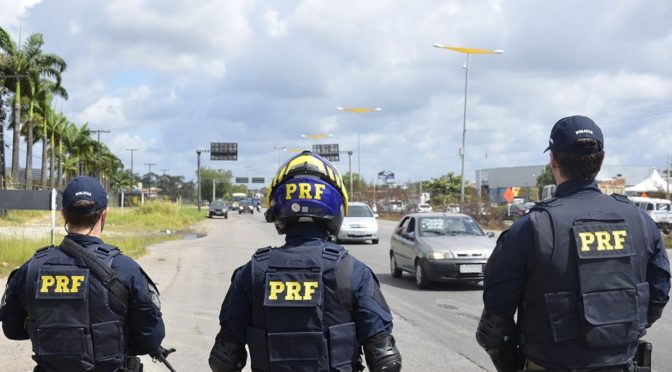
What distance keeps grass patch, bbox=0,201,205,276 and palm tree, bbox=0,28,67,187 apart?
6.51m

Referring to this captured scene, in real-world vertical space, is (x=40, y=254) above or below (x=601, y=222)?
below

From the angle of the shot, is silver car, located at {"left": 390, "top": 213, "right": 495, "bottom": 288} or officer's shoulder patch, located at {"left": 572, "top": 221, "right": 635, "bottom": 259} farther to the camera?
silver car, located at {"left": 390, "top": 213, "right": 495, "bottom": 288}

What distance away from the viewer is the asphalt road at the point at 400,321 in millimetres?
6977

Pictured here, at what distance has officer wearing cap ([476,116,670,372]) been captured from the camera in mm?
3051

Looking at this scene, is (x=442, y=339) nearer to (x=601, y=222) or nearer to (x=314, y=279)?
(x=601, y=222)

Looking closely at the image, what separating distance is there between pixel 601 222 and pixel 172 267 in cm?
1433

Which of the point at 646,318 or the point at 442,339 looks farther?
the point at 442,339

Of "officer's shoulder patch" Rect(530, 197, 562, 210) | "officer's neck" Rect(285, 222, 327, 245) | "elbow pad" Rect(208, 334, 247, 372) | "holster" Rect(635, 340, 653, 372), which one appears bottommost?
"holster" Rect(635, 340, 653, 372)

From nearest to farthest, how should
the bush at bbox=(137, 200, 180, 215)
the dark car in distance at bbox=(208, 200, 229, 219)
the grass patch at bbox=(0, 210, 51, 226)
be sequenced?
the grass patch at bbox=(0, 210, 51, 226), the bush at bbox=(137, 200, 180, 215), the dark car in distance at bbox=(208, 200, 229, 219)

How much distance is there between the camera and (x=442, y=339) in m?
8.16

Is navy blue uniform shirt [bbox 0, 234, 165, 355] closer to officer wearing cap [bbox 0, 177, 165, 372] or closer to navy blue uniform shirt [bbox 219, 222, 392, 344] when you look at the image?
officer wearing cap [bbox 0, 177, 165, 372]

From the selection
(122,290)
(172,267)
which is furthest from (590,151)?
(172,267)

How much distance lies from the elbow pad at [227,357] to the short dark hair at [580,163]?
177 centimetres

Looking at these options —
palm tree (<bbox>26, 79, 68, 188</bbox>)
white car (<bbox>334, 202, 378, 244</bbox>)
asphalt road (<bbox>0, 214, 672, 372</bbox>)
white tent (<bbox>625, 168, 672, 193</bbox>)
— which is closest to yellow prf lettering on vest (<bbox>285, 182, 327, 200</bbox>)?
asphalt road (<bbox>0, 214, 672, 372</bbox>)
